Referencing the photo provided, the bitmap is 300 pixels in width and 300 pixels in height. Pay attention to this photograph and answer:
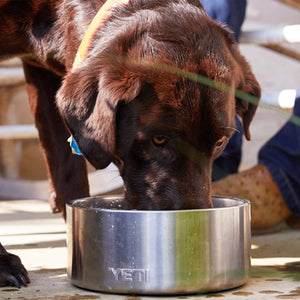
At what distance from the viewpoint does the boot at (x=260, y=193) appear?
2459 millimetres

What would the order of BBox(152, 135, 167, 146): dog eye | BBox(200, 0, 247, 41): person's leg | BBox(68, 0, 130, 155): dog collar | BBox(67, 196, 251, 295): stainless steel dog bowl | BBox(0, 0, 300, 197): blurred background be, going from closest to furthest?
BBox(67, 196, 251, 295): stainless steel dog bowl
BBox(152, 135, 167, 146): dog eye
BBox(68, 0, 130, 155): dog collar
BBox(200, 0, 247, 41): person's leg
BBox(0, 0, 300, 197): blurred background

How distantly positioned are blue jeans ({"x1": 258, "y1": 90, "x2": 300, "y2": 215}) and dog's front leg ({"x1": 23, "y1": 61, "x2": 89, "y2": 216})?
69 centimetres

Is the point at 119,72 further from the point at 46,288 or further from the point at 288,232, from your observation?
the point at 288,232

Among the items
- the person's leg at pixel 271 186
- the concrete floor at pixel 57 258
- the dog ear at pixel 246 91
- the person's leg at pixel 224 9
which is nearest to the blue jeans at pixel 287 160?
the person's leg at pixel 271 186

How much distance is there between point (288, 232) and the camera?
2449 mm

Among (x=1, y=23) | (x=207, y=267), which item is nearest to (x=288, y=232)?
(x=207, y=267)

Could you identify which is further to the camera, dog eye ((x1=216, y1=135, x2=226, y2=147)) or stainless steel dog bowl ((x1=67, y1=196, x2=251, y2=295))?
dog eye ((x1=216, y1=135, x2=226, y2=147))

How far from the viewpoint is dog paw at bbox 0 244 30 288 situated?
1607 mm

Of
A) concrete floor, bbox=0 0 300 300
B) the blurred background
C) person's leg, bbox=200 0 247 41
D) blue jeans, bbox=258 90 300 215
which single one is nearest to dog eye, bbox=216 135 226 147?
concrete floor, bbox=0 0 300 300

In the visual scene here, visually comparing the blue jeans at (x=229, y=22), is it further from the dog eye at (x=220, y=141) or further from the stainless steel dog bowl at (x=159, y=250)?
the stainless steel dog bowl at (x=159, y=250)

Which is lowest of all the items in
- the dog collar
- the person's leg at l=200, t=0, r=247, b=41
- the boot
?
the boot

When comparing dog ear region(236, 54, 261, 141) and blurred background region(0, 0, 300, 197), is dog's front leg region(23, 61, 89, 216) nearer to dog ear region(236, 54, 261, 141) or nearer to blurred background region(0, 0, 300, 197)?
dog ear region(236, 54, 261, 141)

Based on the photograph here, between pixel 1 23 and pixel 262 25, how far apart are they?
11.7ft

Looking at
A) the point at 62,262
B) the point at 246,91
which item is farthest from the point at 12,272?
the point at 246,91
